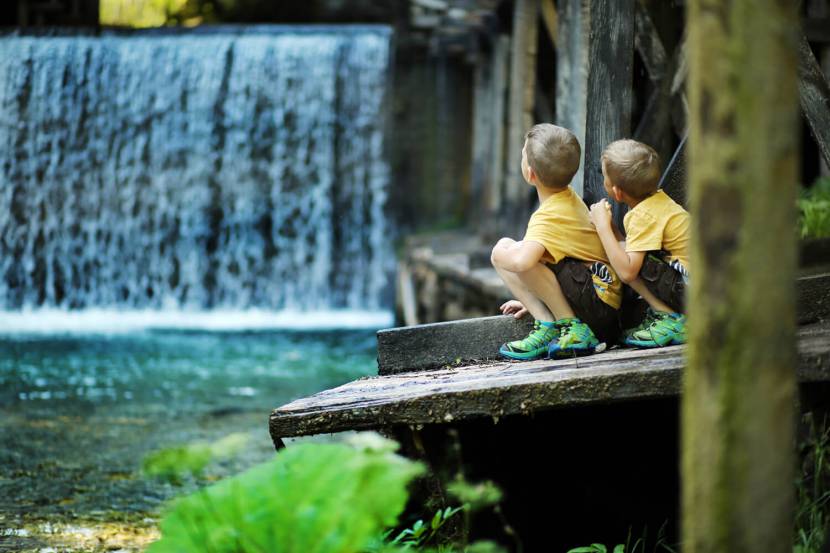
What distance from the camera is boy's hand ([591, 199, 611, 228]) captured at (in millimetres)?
3498

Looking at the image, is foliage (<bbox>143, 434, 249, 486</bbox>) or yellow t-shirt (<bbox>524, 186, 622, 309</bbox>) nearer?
foliage (<bbox>143, 434, 249, 486</bbox>)

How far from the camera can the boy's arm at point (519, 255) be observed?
3.46 meters

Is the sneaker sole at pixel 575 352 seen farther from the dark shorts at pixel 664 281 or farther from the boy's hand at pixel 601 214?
the boy's hand at pixel 601 214

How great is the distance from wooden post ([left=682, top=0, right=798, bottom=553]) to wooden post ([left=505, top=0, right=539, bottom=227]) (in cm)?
627

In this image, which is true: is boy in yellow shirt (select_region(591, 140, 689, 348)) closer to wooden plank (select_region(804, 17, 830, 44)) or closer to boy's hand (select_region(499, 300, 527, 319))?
boy's hand (select_region(499, 300, 527, 319))

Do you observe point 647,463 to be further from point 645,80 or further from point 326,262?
point 326,262

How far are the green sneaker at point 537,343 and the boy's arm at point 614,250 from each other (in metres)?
0.29

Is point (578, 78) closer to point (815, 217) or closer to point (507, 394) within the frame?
point (815, 217)

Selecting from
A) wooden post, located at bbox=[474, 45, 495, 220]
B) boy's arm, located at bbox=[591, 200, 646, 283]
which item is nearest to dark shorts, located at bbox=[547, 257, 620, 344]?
boy's arm, located at bbox=[591, 200, 646, 283]

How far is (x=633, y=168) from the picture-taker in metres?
3.40

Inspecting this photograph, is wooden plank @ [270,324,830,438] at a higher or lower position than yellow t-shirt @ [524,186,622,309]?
lower

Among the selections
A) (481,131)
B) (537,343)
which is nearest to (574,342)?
(537,343)

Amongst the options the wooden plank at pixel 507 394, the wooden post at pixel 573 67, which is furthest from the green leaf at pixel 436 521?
the wooden post at pixel 573 67

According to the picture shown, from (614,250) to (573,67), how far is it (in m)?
1.93
